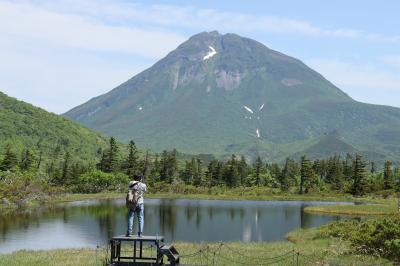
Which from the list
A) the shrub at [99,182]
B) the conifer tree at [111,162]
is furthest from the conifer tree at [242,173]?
the shrub at [99,182]

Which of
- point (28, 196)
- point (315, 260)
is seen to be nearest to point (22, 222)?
point (28, 196)

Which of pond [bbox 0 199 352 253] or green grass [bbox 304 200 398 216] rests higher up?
green grass [bbox 304 200 398 216]

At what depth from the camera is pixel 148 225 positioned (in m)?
69.1

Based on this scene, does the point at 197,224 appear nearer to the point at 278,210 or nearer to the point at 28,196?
the point at 278,210

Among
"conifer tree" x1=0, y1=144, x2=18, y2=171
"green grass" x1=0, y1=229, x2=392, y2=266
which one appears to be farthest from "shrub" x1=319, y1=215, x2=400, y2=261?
"conifer tree" x1=0, y1=144, x2=18, y2=171

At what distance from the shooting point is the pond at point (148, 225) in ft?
178

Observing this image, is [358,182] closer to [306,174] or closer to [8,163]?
[306,174]

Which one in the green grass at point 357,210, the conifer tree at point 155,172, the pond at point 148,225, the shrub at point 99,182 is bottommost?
the pond at point 148,225

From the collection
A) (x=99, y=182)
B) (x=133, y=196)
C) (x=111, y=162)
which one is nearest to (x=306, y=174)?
(x=111, y=162)

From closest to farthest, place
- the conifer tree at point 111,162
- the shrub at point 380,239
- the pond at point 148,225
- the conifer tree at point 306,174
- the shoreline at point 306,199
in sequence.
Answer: the shrub at point 380,239 < the pond at point 148,225 < the shoreline at point 306,199 < the conifer tree at point 306,174 < the conifer tree at point 111,162

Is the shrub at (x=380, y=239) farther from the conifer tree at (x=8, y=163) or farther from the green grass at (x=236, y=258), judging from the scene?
the conifer tree at (x=8, y=163)

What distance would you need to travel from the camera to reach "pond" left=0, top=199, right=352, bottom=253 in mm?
54375

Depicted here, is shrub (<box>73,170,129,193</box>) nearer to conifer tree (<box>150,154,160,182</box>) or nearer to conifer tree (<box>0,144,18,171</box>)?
conifer tree (<box>150,154,160,182</box>)

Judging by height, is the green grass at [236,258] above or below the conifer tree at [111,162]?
below
